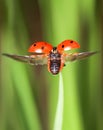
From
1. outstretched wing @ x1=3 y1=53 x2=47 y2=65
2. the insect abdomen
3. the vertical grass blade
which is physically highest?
outstretched wing @ x1=3 y1=53 x2=47 y2=65

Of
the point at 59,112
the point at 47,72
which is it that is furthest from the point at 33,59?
the point at 59,112

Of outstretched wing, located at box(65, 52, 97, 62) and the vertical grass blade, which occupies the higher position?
outstretched wing, located at box(65, 52, 97, 62)

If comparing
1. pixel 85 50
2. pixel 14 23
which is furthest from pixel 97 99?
pixel 14 23

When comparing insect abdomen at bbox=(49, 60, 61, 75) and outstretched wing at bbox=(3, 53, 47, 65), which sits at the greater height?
outstretched wing at bbox=(3, 53, 47, 65)

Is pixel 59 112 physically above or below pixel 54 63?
below

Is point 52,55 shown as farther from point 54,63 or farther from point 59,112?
point 59,112
